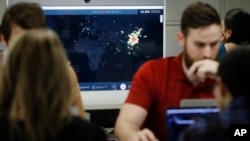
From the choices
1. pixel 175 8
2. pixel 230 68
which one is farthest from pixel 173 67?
pixel 175 8

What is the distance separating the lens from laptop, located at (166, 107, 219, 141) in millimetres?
1572

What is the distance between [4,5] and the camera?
343 cm

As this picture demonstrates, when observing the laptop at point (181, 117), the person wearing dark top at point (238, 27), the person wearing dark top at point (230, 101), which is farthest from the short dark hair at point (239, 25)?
the person wearing dark top at point (230, 101)

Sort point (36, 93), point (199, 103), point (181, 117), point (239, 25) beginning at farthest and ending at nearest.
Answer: point (239, 25) < point (199, 103) < point (181, 117) < point (36, 93)

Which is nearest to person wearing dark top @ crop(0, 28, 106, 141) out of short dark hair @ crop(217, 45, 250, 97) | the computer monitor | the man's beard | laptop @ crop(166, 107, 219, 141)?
laptop @ crop(166, 107, 219, 141)

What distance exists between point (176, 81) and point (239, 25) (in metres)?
1.47

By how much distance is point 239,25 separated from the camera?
10.7 ft

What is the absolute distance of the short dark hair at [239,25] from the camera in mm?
3240

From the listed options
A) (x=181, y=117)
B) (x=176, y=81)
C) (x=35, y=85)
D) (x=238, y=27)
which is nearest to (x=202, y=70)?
(x=176, y=81)

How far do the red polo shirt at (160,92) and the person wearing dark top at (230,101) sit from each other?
52cm

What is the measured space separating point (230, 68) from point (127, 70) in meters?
1.65

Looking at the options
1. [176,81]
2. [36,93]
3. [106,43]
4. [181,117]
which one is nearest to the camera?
[36,93]

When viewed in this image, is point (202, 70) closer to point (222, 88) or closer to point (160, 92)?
point (160, 92)

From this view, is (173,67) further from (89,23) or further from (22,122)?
(89,23)
